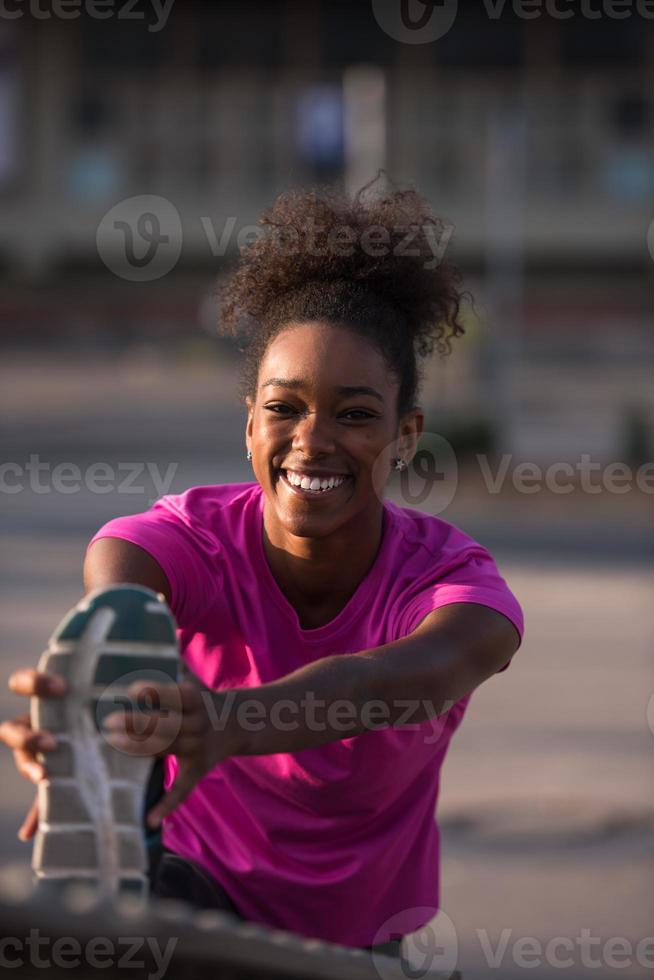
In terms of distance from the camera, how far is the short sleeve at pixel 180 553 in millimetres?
2344

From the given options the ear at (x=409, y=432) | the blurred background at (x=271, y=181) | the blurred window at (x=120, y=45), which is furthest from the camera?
the blurred window at (x=120, y=45)

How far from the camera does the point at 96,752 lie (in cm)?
165

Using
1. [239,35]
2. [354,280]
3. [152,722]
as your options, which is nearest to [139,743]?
[152,722]

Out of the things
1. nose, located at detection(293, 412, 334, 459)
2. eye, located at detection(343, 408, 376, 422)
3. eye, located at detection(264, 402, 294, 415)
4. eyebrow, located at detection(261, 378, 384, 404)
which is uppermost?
eyebrow, located at detection(261, 378, 384, 404)

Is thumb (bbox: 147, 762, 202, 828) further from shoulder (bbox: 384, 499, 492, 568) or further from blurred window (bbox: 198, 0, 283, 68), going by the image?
blurred window (bbox: 198, 0, 283, 68)

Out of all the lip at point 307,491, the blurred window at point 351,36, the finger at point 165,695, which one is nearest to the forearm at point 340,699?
the finger at point 165,695

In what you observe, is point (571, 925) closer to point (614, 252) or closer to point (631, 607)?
point (631, 607)

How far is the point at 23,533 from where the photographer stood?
1373cm

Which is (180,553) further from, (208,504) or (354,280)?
(354,280)

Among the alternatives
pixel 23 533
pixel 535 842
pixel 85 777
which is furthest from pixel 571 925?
pixel 23 533

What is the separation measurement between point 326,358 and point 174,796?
2.66 ft

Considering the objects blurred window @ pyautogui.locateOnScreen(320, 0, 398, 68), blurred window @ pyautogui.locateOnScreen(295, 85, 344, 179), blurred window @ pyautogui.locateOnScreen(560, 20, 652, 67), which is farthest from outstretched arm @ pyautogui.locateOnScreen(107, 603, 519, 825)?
blurred window @ pyautogui.locateOnScreen(560, 20, 652, 67)

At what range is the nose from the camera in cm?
232

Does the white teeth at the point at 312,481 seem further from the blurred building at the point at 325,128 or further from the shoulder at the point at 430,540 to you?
the blurred building at the point at 325,128
